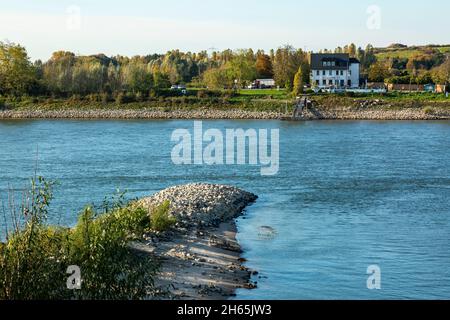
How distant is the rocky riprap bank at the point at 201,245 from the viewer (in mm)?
15094

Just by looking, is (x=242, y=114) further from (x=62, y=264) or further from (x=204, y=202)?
(x=62, y=264)

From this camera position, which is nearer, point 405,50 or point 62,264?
point 62,264

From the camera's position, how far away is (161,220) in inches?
768

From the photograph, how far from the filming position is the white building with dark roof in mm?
82375

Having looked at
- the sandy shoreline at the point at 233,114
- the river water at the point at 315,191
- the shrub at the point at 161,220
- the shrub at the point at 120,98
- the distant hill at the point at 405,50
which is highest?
the distant hill at the point at 405,50

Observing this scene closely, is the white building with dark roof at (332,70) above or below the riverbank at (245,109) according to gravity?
above

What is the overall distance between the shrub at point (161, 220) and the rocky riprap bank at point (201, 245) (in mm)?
222

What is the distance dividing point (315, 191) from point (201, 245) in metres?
10.5

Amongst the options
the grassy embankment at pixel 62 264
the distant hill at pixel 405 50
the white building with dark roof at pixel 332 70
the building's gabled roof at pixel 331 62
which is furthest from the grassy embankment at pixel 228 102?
the distant hill at pixel 405 50

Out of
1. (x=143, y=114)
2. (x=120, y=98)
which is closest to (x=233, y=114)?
(x=143, y=114)

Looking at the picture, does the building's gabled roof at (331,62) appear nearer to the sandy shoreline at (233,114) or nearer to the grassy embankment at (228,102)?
the grassy embankment at (228,102)

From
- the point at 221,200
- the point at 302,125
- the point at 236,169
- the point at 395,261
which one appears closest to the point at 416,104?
the point at 302,125

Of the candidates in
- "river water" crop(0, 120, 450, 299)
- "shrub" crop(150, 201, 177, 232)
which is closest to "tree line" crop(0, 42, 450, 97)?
"river water" crop(0, 120, 450, 299)

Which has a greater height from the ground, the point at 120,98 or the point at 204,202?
the point at 120,98
